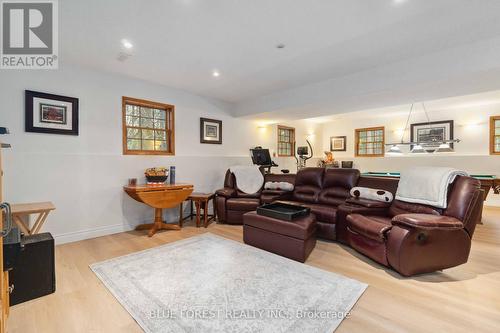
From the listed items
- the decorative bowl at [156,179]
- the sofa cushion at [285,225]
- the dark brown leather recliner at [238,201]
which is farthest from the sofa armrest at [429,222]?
the decorative bowl at [156,179]

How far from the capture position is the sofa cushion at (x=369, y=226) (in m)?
2.41

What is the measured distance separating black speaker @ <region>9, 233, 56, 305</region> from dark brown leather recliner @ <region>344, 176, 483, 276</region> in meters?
2.99

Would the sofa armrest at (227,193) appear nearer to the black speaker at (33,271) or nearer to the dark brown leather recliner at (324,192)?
the dark brown leather recliner at (324,192)

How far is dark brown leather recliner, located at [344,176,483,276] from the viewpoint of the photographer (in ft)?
7.11

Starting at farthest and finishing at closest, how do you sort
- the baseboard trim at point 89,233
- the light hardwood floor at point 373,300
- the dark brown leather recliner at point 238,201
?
1. the dark brown leather recliner at point 238,201
2. the baseboard trim at point 89,233
3. the light hardwood floor at point 373,300

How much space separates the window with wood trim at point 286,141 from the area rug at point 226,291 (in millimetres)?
4313

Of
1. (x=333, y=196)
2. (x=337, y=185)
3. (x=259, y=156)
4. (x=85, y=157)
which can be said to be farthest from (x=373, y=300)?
(x=85, y=157)

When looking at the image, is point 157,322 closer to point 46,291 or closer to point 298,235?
point 46,291

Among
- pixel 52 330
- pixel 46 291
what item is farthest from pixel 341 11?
pixel 46 291

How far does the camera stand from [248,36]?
2.50 m

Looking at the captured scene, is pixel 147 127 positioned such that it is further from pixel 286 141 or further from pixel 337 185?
pixel 286 141

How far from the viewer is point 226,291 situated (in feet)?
6.47

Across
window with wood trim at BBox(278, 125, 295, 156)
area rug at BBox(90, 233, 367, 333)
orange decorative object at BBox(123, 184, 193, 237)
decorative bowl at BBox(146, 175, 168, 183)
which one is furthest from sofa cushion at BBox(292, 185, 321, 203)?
window with wood trim at BBox(278, 125, 295, 156)

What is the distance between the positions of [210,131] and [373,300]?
12.9 feet
